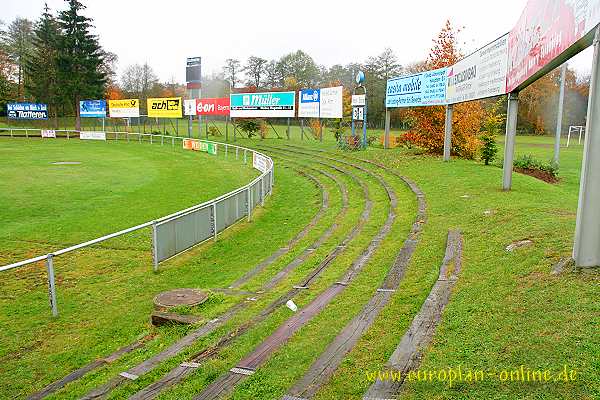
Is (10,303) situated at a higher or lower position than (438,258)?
lower

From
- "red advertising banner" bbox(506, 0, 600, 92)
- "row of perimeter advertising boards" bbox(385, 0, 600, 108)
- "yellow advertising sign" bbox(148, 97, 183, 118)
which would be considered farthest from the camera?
"yellow advertising sign" bbox(148, 97, 183, 118)

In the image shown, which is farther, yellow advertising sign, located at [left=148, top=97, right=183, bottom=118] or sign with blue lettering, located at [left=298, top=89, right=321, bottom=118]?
yellow advertising sign, located at [left=148, top=97, right=183, bottom=118]

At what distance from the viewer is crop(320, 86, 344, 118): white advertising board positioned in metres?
36.7

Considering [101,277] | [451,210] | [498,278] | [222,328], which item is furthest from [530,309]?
[101,277]

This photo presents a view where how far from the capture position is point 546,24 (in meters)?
9.00

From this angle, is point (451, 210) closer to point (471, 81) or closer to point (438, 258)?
point (438, 258)

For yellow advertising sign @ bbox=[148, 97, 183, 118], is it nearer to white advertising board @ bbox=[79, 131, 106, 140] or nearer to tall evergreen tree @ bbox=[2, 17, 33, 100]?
white advertising board @ bbox=[79, 131, 106, 140]

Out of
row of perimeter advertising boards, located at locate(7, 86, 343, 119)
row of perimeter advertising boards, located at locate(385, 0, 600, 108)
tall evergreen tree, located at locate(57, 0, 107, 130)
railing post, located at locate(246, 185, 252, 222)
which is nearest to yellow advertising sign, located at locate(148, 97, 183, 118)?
row of perimeter advertising boards, located at locate(7, 86, 343, 119)

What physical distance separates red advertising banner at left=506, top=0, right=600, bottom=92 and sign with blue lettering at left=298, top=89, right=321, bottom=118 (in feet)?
84.0

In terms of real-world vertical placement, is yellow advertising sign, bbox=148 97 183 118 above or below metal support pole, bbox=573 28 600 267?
above

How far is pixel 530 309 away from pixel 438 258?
3.21 meters

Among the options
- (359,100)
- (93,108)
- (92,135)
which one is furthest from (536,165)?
(93,108)

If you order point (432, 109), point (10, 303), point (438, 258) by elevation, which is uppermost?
point (432, 109)

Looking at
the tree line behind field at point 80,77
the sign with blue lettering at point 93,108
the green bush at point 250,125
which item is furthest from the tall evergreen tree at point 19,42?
the green bush at point 250,125
